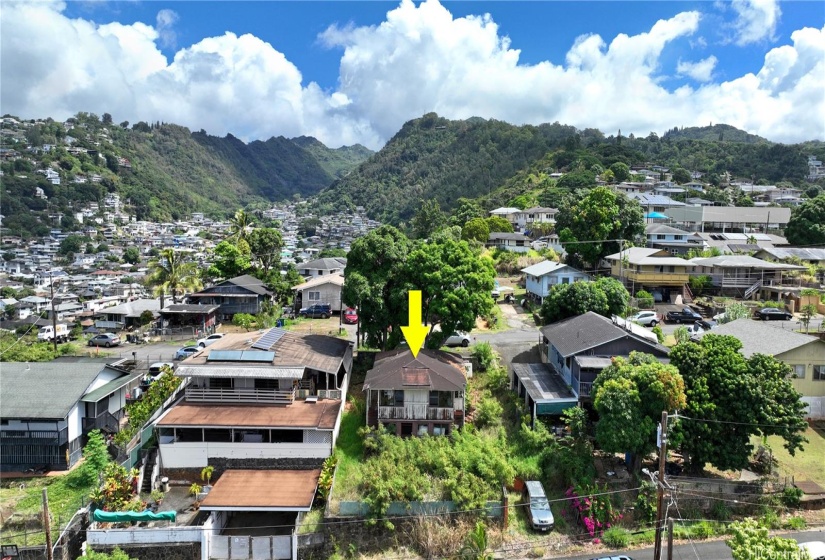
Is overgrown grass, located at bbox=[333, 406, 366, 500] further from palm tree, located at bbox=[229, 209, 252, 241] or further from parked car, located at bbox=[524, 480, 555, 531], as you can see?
palm tree, located at bbox=[229, 209, 252, 241]

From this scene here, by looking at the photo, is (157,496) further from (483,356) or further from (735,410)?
(735,410)

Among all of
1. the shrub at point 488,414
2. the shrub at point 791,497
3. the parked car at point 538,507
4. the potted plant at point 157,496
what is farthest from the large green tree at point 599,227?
the potted plant at point 157,496

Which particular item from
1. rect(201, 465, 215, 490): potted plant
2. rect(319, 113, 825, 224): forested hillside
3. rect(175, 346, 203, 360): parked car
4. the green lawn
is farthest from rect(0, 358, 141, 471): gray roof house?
rect(319, 113, 825, 224): forested hillside

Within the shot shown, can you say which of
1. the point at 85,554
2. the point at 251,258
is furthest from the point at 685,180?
the point at 85,554

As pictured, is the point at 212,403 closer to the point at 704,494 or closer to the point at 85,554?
the point at 85,554

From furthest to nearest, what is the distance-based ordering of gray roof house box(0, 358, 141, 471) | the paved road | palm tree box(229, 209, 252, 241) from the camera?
palm tree box(229, 209, 252, 241) → gray roof house box(0, 358, 141, 471) → the paved road

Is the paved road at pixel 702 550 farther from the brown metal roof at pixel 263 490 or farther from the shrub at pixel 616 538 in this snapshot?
the brown metal roof at pixel 263 490

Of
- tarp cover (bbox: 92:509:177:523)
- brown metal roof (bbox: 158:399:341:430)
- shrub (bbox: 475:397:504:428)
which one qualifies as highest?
brown metal roof (bbox: 158:399:341:430)
